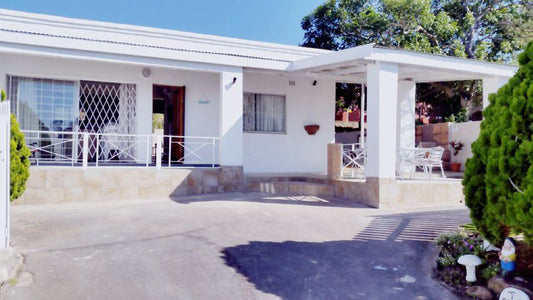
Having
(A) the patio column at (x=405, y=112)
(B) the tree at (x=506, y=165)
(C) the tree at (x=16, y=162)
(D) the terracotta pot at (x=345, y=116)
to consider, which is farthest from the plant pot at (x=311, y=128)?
(D) the terracotta pot at (x=345, y=116)

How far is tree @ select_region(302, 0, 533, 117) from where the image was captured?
16.0 meters

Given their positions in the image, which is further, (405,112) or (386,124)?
(405,112)

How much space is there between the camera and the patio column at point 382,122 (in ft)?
28.6

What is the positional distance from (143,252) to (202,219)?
1.86m

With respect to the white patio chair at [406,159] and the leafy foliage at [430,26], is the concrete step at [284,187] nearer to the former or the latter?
the white patio chair at [406,159]

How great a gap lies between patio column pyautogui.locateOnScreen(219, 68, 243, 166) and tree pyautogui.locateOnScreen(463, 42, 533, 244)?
6061 mm

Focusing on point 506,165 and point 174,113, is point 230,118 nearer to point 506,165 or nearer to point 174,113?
point 174,113

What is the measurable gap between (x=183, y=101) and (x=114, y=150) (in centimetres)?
209

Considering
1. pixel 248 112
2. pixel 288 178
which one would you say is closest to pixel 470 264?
pixel 288 178

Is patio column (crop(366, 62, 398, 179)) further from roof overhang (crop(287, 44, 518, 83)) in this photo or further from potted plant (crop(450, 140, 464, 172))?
potted plant (crop(450, 140, 464, 172))

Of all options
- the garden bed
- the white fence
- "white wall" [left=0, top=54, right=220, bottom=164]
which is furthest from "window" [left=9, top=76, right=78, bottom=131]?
the garden bed

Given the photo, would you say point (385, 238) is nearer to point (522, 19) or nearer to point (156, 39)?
point (156, 39)

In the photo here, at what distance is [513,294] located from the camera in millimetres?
3969

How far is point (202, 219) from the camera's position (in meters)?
7.16
